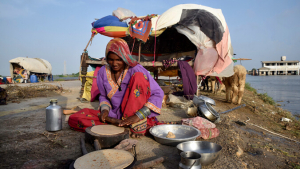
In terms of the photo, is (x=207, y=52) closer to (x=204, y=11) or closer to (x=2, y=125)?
Result: (x=204, y=11)

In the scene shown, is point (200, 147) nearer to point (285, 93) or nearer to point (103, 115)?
point (103, 115)

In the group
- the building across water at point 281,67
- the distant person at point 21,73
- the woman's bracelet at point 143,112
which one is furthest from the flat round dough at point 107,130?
the building across water at point 281,67

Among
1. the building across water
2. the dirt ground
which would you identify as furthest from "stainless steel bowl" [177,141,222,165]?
the building across water

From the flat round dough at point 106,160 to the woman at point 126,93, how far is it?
681 millimetres

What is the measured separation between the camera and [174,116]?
4.00m

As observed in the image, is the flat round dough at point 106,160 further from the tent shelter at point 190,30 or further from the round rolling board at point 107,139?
the tent shelter at point 190,30

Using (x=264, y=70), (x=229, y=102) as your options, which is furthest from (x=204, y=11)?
(x=264, y=70)

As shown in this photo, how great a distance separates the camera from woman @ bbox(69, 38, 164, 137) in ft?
7.75

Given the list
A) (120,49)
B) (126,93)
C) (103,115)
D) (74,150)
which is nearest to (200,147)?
(126,93)

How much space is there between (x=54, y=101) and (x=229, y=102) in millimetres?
5561

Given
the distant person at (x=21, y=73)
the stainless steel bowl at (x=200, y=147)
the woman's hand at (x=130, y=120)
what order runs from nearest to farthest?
the stainless steel bowl at (x=200, y=147) → the woman's hand at (x=130, y=120) → the distant person at (x=21, y=73)

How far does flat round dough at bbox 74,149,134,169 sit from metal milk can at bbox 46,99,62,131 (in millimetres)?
1286

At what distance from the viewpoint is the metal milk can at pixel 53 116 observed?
2.44m

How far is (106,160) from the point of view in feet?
4.54
